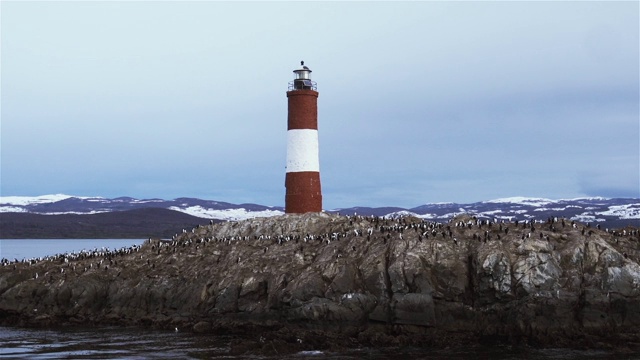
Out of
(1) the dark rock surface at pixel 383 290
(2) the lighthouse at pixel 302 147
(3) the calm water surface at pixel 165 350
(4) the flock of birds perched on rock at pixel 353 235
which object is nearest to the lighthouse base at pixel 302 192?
(2) the lighthouse at pixel 302 147

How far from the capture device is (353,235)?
43.5m

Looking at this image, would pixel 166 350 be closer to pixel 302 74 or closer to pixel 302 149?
pixel 302 149

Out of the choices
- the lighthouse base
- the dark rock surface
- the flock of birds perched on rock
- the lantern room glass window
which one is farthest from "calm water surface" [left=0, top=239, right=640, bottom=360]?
the lantern room glass window

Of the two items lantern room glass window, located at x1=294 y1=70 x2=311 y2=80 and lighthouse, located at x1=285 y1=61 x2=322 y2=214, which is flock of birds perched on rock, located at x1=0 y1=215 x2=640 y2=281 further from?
lantern room glass window, located at x1=294 y1=70 x2=311 y2=80

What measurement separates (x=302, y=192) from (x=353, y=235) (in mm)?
13387

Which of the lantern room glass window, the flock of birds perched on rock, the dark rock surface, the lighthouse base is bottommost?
the dark rock surface

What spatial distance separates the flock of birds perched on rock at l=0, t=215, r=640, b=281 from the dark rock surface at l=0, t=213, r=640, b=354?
17cm

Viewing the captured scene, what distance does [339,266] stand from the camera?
3884 centimetres

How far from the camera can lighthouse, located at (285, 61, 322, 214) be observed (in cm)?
5528

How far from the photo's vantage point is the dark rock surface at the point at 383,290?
1339 inches

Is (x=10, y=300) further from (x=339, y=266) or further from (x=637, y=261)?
(x=637, y=261)

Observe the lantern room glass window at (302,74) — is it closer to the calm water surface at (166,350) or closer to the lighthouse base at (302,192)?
the lighthouse base at (302,192)

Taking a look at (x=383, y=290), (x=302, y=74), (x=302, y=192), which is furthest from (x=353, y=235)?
(x=302, y=74)

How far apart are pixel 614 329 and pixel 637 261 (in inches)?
197
